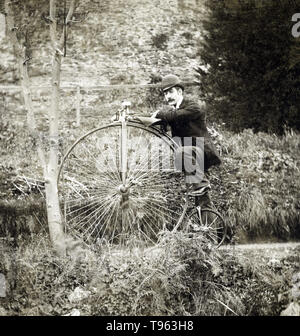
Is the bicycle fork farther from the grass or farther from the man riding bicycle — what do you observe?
the grass

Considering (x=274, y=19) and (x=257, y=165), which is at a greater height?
(x=274, y=19)

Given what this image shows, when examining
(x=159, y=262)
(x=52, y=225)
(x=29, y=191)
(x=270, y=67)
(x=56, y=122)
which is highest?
(x=270, y=67)

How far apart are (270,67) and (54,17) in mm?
2311

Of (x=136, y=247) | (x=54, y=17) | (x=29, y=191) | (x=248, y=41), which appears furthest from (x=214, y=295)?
(x=54, y=17)

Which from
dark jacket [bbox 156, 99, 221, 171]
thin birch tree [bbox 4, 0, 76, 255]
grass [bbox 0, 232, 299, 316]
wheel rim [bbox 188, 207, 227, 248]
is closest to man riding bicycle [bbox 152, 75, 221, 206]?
dark jacket [bbox 156, 99, 221, 171]

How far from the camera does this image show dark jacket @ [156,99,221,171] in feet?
18.6

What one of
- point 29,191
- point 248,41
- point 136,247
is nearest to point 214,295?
point 136,247

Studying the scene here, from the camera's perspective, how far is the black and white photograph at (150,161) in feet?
18.2

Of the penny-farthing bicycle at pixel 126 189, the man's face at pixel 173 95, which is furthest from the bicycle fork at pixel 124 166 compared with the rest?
the man's face at pixel 173 95

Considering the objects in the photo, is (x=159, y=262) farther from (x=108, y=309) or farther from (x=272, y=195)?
(x=272, y=195)

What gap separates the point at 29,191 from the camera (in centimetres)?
577

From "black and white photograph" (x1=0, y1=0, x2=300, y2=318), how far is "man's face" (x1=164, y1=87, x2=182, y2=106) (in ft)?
0.04

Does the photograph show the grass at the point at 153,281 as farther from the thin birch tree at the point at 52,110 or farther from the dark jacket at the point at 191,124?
the dark jacket at the point at 191,124

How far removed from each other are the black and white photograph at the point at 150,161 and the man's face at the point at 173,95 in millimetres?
12
